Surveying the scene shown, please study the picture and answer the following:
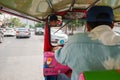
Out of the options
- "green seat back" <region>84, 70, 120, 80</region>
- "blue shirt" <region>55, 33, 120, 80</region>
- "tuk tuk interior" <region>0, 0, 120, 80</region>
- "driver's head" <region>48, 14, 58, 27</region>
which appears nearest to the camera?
"green seat back" <region>84, 70, 120, 80</region>

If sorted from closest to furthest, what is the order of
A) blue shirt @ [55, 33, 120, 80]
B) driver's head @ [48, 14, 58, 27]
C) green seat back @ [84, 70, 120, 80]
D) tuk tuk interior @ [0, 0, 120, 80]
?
green seat back @ [84, 70, 120, 80], blue shirt @ [55, 33, 120, 80], tuk tuk interior @ [0, 0, 120, 80], driver's head @ [48, 14, 58, 27]

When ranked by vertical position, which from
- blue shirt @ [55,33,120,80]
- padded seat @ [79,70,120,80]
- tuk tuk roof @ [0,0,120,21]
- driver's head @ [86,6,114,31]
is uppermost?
tuk tuk roof @ [0,0,120,21]

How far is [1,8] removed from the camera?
10.4 ft

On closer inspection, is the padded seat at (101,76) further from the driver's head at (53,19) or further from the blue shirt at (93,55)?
the driver's head at (53,19)

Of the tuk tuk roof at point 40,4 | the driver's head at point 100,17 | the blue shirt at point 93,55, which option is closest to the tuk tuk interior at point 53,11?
the tuk tuk roof at point 40,4

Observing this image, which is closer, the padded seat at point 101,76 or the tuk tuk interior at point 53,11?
the padded seat at point 101,76

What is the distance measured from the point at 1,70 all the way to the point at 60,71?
6.30 m

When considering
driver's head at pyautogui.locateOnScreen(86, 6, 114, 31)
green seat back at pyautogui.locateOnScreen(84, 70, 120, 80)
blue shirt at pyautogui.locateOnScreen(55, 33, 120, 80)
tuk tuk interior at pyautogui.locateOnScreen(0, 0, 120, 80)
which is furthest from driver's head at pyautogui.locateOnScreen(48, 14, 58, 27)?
green seat back at pyautogui.locateOnScreen(84, 70, 120, 80)

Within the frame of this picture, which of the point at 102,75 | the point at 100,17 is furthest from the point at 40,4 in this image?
the point at 102,75

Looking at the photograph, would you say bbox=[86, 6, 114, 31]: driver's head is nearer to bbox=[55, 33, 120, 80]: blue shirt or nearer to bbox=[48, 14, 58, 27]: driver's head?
bbox=[55, 33, 120, 80]: blue shirt

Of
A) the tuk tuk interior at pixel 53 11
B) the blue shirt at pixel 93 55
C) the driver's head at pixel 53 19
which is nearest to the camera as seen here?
the blue shirt at pixel 93 55

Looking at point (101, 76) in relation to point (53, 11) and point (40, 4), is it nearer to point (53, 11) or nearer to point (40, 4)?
point (40, 4)

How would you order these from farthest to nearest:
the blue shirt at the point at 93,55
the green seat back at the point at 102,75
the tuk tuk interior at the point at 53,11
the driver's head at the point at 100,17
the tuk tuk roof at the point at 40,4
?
the tuk tuk interior at the point at 53,11, the tuk tuk roof at the point at 40,4, the driver's head at the point at 100,17, the blue shirt at the point at 93,55, the green seat back at the point at 102,75

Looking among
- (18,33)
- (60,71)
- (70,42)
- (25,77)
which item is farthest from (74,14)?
(18,33)
